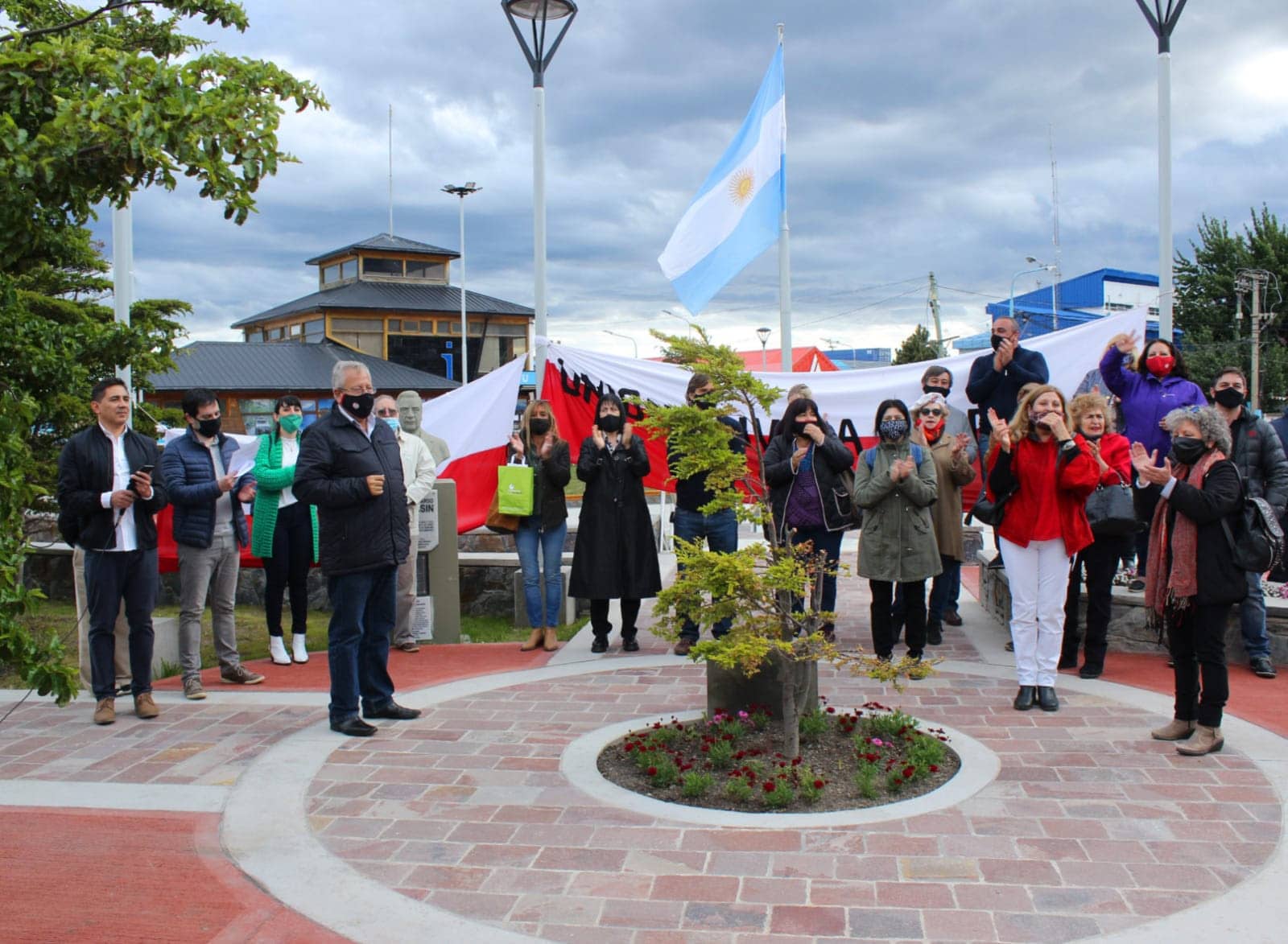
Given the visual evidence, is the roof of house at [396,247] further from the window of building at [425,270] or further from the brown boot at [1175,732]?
the brown boot at [1175,732]

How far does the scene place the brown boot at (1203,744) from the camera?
5559 millimetres

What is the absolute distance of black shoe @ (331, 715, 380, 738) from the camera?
6234 millimetres

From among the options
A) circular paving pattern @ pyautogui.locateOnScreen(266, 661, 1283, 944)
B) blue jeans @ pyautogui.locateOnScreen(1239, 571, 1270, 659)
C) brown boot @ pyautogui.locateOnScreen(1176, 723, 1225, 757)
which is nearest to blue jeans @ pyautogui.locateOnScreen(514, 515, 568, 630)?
circular paving pattern @ pyautogui.locateOnScreen(266, 661, 1283, 944)

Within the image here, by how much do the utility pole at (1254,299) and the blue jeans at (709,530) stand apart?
35.1 metres

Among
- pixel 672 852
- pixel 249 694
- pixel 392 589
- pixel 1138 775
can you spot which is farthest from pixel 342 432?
pixel 1138 775

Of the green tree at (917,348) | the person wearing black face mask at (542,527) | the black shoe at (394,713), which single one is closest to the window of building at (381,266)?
the green tree at (917,348)

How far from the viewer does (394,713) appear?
6613 mm

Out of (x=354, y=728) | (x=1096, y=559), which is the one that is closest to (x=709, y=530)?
(x=1096, y=559)

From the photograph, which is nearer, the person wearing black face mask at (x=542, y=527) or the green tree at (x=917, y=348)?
the person wearing black face mask at (x=542, y=527)

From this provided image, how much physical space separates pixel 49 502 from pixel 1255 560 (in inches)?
352

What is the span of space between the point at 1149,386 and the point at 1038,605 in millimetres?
2479

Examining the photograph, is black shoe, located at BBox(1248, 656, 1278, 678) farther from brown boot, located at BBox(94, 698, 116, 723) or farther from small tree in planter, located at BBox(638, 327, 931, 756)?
brown boot, located at BBox(94, 698, 116, 723)

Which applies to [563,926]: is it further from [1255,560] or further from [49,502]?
[49,502]

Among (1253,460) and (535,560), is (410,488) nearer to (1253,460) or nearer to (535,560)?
(535,560)
